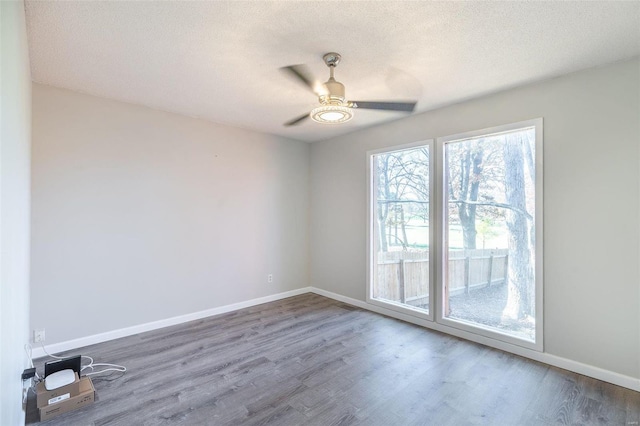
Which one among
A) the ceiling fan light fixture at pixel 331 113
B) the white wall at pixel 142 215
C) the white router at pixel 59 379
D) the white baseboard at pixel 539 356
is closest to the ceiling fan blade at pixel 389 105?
the ceiling fan light fixture at pixel 331 113

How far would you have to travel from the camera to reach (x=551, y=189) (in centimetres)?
275

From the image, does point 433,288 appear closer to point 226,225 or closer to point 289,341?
point 289,341

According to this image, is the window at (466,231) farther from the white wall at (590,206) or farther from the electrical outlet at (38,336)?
the electrical outlet at (38,336)

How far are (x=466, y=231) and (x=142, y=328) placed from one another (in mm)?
3888

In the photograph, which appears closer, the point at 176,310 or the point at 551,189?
the point at 551,189

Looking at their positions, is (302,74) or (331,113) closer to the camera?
(331,113)

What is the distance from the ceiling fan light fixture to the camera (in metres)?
2.30

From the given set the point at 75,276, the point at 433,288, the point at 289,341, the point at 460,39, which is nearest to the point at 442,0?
the point at 460,39

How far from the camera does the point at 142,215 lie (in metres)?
3.48

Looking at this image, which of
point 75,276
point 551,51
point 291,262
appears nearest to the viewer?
point 551,51

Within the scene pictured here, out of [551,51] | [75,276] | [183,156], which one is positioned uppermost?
[551,51]

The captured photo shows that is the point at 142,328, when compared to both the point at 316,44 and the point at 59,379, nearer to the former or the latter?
the point at 59,379

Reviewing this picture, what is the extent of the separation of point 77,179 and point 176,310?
1842 millimetres

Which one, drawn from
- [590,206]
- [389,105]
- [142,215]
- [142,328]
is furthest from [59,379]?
[590,206]
